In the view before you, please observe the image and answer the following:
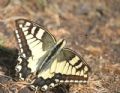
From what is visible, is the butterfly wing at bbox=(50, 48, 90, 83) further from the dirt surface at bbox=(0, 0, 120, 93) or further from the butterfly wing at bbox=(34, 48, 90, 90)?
the dirt surface at bbox=(0, 0, 120, 93)

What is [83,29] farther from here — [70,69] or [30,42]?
[70,69]

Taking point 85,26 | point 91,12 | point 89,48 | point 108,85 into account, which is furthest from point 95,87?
point 91,12

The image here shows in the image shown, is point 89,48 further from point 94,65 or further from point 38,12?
point 38,12

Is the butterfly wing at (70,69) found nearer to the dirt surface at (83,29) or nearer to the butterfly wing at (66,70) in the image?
the butterfly wing at (66,70)

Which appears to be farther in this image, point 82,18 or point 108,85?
point 82,18

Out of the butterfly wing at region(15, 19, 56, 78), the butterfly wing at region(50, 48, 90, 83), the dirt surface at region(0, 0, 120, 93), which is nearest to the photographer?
the butterfly wing at region(50, 48, 90, 83)

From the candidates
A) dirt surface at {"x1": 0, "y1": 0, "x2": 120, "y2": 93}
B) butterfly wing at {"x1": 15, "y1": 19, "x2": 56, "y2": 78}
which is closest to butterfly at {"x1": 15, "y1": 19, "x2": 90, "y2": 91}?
butterfly wing at {"x1": 15, "y1": 19, "x2": 56, "y2": 78}

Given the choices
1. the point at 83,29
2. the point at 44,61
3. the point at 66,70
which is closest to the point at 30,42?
the point at 44,61
